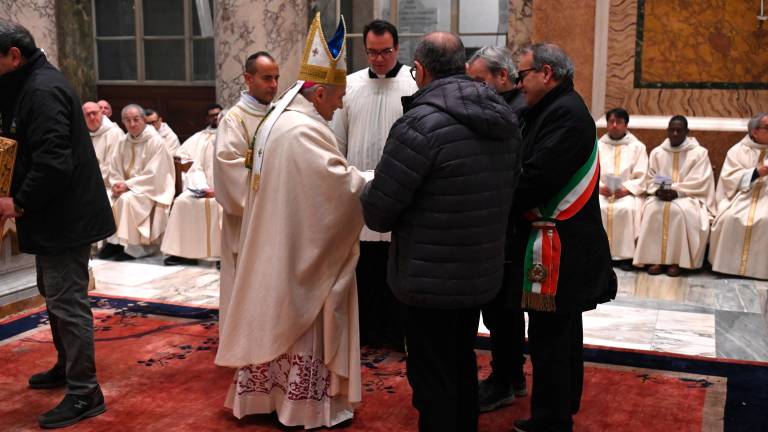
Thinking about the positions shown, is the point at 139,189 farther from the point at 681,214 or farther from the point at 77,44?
the point at 681,214

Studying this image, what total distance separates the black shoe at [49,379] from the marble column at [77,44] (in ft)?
24.7

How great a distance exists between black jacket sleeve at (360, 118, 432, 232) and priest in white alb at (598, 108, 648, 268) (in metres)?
4.71

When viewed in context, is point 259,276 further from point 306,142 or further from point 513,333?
point 513,333

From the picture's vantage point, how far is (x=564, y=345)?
135 inches

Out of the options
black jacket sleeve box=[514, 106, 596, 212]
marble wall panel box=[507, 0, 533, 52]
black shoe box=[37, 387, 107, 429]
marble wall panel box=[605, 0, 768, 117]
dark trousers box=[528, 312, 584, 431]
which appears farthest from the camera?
marble wall panel box=[507, 0, 533, 52]

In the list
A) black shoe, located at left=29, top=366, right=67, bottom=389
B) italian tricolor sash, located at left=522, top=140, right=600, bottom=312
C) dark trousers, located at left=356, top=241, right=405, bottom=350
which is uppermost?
italian tricolor sash, located at left=522, top=140, right=600, bottom=312

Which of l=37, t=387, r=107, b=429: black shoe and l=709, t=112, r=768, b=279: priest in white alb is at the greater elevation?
l=709, t=112, r=768, b=279: priest in white alb

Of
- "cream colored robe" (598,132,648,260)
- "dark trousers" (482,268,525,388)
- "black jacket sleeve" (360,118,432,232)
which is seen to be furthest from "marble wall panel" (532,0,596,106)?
"black jacket sleeve" (360,118,432,232)

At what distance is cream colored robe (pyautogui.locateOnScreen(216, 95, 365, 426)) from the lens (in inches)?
138

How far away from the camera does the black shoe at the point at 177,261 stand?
25.2 feet

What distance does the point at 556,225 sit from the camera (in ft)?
11.1

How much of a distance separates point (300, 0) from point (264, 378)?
639 centimetres

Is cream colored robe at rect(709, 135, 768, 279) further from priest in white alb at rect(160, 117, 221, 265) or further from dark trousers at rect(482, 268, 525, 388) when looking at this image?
priest in white alb at rect(160, 117, 221, 265)

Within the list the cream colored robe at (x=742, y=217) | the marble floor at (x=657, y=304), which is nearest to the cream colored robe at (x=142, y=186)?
the marble floor at (x=657, y=304)
